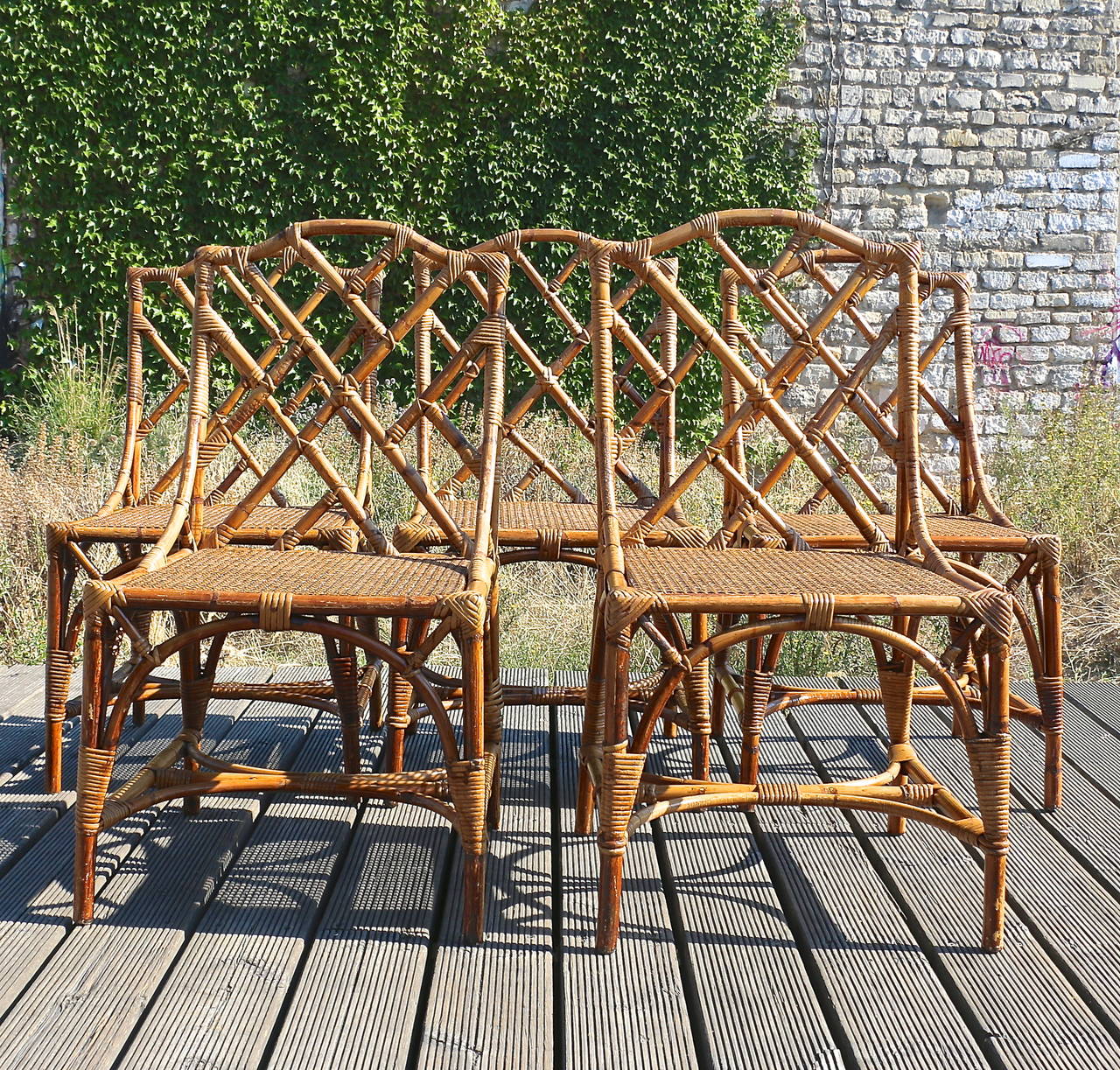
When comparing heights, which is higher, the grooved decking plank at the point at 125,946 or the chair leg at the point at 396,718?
the chair leg at the point at 396,718

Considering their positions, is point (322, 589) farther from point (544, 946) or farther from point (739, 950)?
point (739, 950)

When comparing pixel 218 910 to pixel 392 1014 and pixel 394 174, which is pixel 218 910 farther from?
pixel 394 174

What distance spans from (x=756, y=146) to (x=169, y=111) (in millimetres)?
3590

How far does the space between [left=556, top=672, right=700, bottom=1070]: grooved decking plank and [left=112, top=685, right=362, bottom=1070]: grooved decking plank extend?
41 centimetres

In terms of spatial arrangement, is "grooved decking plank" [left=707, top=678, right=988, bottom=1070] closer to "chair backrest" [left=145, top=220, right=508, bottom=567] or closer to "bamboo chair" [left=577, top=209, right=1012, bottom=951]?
"bamboo chair" [left=577, top=209, right=1012, bottom=951]

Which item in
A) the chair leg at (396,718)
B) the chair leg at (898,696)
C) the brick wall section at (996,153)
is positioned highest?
the brick wall section at (996,153)

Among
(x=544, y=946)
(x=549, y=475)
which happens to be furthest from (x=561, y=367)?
(x=544, y=946)

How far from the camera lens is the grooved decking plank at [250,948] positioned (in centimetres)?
127

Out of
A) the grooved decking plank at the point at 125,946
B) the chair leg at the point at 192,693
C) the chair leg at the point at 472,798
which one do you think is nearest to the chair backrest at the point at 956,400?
the chair leg at the point at 472,798

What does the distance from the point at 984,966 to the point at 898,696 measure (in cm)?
51

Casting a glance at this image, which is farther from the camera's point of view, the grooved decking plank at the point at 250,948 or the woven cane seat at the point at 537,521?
the woven cane seat at the point at 537,521

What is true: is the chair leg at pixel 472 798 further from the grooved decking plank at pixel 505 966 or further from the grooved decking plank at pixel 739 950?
the grooved decking plank at pixel 739 950

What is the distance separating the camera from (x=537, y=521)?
223cm

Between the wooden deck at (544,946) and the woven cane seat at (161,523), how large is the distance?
21.5 inches
